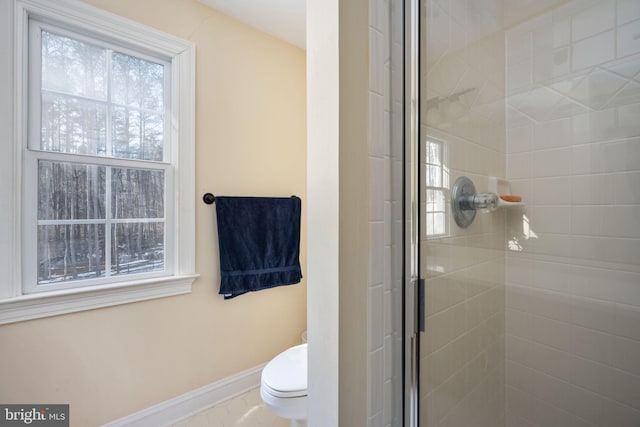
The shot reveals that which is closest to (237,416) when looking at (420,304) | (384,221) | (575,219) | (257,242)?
(257,242)

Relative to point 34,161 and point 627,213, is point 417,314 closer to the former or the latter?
point 627,213

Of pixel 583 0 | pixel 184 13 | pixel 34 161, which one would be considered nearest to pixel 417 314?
pixel 583 0

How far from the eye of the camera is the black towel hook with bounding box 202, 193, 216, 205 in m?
1.72

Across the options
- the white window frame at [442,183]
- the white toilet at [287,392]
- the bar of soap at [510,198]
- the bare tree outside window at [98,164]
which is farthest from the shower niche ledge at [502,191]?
the bare tree outside window at [98,164]

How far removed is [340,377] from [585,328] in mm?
682

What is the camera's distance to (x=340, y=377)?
0.68 meters

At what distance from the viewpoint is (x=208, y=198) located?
1729 millimetres

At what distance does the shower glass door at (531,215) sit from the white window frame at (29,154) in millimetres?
1375

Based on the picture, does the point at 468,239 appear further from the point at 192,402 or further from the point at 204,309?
the point at 192,402

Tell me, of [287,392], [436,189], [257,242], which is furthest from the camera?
[257,242]

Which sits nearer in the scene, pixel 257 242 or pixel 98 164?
pixel 98 164

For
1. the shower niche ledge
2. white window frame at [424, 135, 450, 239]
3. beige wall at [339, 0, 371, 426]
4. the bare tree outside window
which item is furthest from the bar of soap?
the bare tree outside window

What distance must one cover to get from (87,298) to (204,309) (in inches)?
22.6

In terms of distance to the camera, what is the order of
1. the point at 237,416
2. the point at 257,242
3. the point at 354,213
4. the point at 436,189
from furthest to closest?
the point at 257,242 < the point at 237,416 < the point at 436,189 < the point at 354,213
